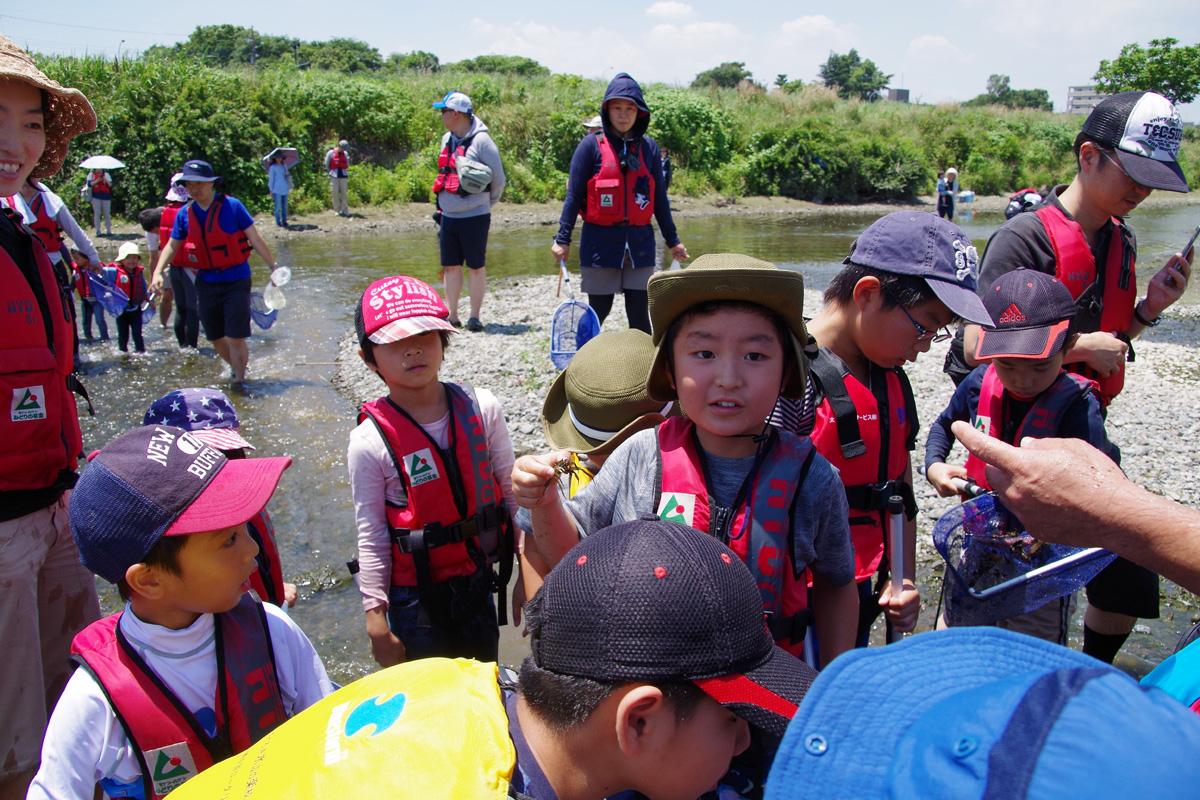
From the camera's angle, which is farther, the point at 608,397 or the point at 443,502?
the point at 443,502

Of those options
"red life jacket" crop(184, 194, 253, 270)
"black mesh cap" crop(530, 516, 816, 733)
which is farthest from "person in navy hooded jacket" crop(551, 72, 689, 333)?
"black mesh cap" crop(530, 516, 816, 733)

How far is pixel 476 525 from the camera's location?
2.86 metres

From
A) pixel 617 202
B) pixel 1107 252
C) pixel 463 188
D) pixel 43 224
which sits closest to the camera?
pixel 1107 252

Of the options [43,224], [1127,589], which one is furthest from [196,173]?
[1127,589]

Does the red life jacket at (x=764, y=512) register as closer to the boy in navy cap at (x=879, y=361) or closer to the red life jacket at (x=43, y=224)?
the boy in navy cap at (x=879, y=361)

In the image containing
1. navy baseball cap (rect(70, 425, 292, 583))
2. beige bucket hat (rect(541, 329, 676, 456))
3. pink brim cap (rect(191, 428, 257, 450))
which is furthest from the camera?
beige bucket hat (rect(541, 329, 676, 456))

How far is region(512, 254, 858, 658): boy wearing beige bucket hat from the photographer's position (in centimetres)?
190

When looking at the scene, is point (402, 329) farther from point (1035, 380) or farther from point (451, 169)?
point (451, 169)

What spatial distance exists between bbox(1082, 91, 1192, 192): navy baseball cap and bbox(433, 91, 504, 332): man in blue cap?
6.10 m

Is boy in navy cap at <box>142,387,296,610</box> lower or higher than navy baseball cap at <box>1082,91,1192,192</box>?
lower

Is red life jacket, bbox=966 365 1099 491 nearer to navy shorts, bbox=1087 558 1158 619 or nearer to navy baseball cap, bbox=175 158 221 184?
navy shorts, bbox=1087 558 1158 619

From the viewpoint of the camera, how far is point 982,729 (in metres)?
0.77

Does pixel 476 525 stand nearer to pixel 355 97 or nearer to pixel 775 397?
pixel 775 397

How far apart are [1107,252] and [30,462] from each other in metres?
4.39
